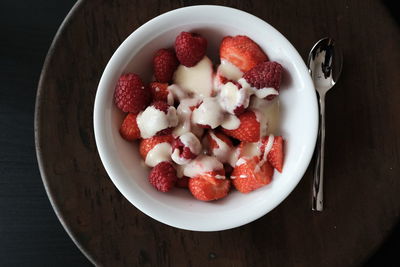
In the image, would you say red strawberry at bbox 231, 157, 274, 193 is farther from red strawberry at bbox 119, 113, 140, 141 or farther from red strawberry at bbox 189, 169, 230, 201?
red strawberry at bbox 119, 113, 140, 141

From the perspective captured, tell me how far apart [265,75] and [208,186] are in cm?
28

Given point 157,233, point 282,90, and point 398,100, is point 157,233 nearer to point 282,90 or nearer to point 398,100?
point 282,90

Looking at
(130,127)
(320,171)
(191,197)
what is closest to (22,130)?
(130,127)

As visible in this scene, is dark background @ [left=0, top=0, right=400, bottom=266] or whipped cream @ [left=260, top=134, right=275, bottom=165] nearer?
whipped cream @ [left=260, top=134, right=275, bottom=165]

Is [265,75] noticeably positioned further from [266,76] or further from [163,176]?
[163,176]

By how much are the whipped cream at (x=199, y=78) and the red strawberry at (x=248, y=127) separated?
11 centimetres

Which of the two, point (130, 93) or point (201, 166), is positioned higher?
point (130, 93)

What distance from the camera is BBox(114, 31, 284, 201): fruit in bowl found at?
38.6 inches

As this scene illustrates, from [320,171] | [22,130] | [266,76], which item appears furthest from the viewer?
[22,130]

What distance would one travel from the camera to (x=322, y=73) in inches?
45.5

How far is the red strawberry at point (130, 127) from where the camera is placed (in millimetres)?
1021

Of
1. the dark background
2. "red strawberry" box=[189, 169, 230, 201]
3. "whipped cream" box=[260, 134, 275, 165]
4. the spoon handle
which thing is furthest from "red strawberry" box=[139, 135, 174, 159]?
the dark background

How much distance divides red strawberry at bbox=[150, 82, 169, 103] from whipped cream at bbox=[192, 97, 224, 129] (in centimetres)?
9

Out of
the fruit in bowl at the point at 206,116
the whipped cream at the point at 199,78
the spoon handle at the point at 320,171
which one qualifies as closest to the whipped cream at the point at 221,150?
the fruit in bowl at the point at 206,116
